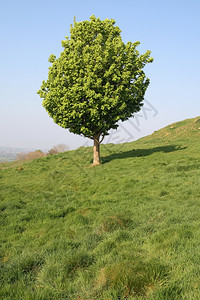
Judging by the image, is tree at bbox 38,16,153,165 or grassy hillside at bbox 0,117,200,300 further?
tree at bbox 38,16,153,165

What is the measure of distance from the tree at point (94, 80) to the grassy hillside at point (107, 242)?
909cm

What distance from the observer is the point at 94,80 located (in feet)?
72.4

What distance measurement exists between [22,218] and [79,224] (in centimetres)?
354

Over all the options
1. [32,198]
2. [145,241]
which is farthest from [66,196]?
[145,241]

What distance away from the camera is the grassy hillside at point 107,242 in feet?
15.1

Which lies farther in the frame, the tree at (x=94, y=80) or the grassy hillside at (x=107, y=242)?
the tree at (x=94, y=80)

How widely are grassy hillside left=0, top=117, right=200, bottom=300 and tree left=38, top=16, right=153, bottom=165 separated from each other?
9087 millimetres

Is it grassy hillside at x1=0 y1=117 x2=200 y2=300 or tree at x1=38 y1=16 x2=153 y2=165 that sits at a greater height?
tree at x1=38 y1=16 x2=153 y2=165

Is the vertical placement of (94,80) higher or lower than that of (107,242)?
higher

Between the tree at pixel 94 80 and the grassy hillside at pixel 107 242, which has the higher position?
the tree at pixel 94 80

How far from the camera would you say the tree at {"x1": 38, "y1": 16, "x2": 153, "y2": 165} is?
22203mm

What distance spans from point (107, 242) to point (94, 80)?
58.9 feet

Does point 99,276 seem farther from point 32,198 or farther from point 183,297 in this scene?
point 32,198

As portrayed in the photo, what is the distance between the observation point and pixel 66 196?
1530cm
